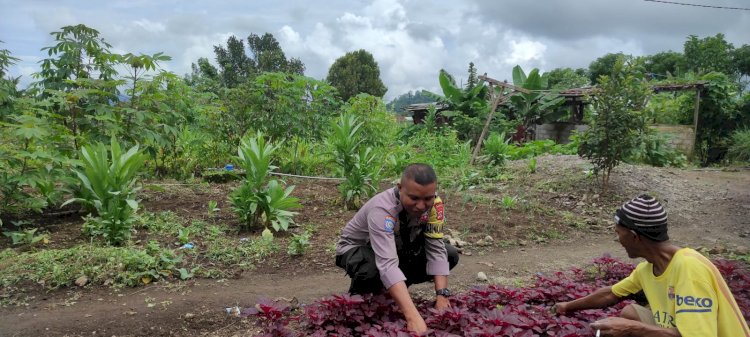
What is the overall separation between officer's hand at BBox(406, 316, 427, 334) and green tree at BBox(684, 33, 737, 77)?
27.2 metres

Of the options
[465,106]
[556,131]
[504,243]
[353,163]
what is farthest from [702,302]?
[465,106]

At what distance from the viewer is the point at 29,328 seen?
3523 mm

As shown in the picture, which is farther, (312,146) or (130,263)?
(312,146)

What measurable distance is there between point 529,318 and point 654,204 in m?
0.92

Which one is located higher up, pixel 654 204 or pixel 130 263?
pixel 654 204

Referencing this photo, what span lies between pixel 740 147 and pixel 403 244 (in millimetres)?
14024

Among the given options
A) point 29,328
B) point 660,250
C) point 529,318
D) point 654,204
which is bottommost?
point 29,328

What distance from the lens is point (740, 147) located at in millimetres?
13727

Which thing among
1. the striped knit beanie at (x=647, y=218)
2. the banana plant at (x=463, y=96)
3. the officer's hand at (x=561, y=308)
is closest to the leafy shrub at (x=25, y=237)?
the officer's hand at (x=561, y=308)

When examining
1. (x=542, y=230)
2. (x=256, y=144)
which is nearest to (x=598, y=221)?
(x=542, y=230)

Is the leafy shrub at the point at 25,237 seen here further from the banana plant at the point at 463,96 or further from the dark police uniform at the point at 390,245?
the banana plant at the point at 463,96

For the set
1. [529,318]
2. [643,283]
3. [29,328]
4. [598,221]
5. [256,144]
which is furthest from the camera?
[598,221]

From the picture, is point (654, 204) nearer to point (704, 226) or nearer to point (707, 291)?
point (707, 291)

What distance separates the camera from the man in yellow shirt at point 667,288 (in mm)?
2127
